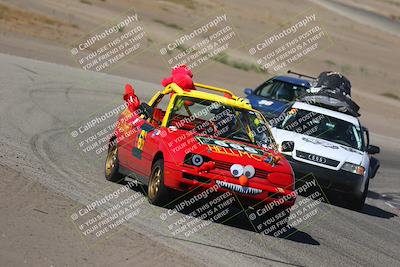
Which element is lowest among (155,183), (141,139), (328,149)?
(328,149)

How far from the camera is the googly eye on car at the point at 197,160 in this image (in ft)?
34.6

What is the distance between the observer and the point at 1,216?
8773 mm

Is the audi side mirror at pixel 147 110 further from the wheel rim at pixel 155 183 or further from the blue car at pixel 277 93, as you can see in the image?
the blue car at pixel 277 93

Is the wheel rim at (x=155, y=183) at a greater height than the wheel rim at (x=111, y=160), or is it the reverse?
the wheel rim at (x=111, y=160)

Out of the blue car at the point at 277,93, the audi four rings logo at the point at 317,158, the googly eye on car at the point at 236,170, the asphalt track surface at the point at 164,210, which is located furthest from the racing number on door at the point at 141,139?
the blue car at the point at 277,93

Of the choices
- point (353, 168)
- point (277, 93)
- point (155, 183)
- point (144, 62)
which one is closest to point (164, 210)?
point (155, 183)

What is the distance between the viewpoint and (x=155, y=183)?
10945 mm

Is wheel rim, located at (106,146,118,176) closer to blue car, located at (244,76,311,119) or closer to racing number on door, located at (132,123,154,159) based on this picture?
racing number on door, located at (132,123,154,159)

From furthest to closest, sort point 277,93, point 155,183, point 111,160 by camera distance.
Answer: point 277,93
point 111,160
point 155,183

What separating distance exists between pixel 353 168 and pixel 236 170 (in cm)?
437

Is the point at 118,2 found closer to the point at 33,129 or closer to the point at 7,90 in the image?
the point at 7,90

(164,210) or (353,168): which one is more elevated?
(164,210)

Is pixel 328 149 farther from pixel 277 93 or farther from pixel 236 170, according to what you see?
pixel 277 93

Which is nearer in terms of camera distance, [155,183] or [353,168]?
[155,183]
